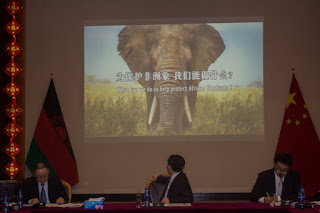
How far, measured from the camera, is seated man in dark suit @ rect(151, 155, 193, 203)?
4.66 m

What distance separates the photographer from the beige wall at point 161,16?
678 cm

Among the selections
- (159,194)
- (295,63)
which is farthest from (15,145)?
(295,63)

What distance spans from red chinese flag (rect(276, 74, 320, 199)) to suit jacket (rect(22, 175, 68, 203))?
3166mm

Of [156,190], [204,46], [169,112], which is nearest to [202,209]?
[156,190]

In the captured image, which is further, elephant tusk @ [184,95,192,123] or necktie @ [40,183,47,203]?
elephant tusk @ [184,95,192,123]

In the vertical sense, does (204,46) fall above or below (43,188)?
above

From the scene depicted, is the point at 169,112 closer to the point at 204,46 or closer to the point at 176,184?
the point at 204,46

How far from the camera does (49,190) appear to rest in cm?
496

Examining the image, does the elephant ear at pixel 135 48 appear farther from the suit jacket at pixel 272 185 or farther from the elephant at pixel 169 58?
the suit jacket at pixel 272 185

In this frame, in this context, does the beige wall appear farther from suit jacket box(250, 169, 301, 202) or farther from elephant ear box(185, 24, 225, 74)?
suit jacket box(250, 169, 301, 202)

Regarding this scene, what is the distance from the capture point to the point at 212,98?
680 cm

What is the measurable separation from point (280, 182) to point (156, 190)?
127 centimetres

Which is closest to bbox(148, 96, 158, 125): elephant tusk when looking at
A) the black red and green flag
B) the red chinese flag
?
the black red and green flag

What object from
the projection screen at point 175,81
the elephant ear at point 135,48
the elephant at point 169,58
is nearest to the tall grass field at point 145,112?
the projection screen at point 175,81
